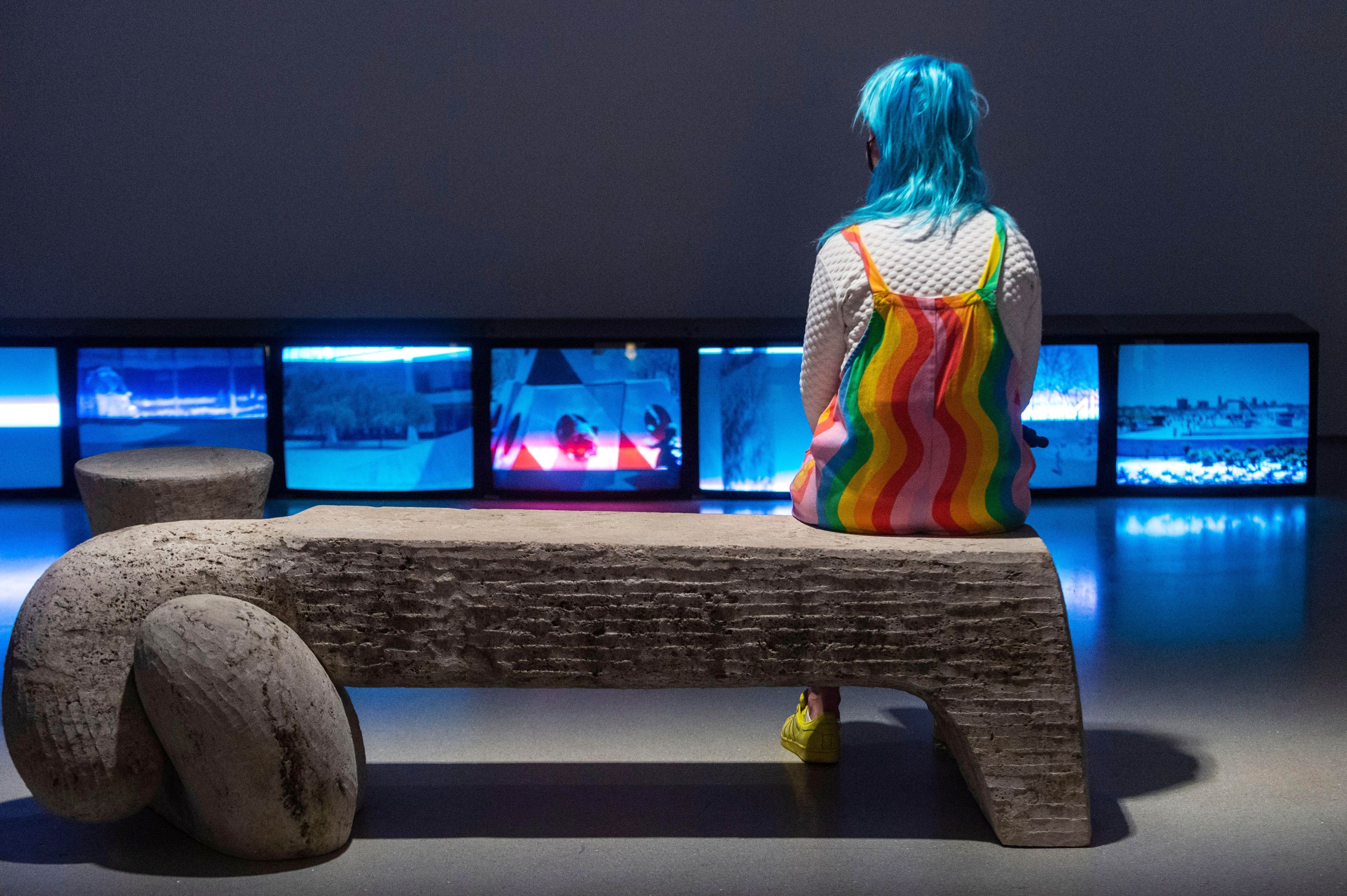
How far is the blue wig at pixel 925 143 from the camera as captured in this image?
2.56m

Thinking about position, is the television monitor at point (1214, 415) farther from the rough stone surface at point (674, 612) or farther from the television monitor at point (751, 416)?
the rough stone surface at point (674, 612)

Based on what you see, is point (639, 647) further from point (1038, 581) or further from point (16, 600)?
point (16, 600)

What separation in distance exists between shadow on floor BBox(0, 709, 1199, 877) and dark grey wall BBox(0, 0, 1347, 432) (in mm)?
3774

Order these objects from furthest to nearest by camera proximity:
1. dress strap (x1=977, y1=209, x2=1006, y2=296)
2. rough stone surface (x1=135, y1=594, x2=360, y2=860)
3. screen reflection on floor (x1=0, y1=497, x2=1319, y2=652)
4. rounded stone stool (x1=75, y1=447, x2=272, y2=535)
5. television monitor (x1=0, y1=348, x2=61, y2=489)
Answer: television monitor (x1=0, y1=348, x2=61, y2=489)
screen reflection on floor (x1=0, y1=497, x2=1319, y2=652)
rounded stone stool (x1=75, y1=447, x2=272, y2=535)
dress strap (x1=977, y1=209, x2=1006, y2=296)
rough stone surface (x1=135, y1=594, x2=360, y2=860)

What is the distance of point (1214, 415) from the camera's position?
5848 millimetres

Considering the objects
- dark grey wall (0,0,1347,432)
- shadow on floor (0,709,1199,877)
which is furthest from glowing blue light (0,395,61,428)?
shadow on floor (0,709,1199,877)

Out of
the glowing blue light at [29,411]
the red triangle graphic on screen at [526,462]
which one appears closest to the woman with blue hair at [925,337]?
the red triangle graphic on screen at [526,462]

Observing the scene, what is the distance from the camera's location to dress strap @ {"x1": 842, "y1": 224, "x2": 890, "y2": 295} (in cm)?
252

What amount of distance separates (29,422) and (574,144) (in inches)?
120

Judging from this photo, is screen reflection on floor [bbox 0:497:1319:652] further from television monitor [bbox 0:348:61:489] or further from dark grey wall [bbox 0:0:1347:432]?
dark grey wall [bbox 0:0:1347:432]

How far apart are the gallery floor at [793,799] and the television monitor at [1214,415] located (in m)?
1.93

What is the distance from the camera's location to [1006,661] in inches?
95.2

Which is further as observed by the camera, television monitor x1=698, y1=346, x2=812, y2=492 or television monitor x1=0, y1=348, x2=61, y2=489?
television monitor x1=0, y1=348, x2=61, y2=489

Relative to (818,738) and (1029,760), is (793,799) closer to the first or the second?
(818,738)
